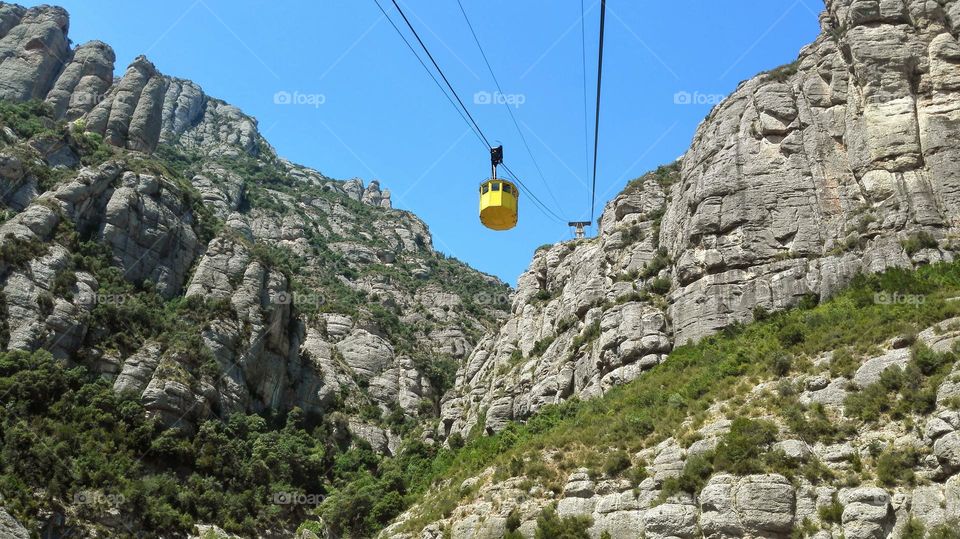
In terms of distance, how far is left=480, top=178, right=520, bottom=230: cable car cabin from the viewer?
27.8 metres

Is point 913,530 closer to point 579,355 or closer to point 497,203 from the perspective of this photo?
point 497,203

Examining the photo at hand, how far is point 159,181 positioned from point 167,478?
107ft

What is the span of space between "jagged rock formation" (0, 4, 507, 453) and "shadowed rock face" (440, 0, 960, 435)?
843 inches

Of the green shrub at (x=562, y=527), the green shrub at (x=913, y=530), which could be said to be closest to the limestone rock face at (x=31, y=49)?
the green shrub at (x=562, y=527)

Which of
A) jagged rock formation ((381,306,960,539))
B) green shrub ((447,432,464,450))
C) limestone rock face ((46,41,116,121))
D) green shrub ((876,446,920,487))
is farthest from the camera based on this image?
limestone rock face ((46,41,116,121))

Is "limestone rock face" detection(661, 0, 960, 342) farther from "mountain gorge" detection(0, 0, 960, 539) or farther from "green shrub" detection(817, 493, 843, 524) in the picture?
"green shrub" detection(817, 493, 843, 524)

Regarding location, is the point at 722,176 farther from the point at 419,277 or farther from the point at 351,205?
the point at 351,205

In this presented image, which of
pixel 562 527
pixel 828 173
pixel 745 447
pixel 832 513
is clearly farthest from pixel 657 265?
pixel 832 513

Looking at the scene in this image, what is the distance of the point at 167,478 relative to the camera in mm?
47969

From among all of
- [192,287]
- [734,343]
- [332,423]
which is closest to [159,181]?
[192,287]

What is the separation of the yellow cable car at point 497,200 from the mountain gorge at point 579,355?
10.3 m

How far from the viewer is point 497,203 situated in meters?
27.7

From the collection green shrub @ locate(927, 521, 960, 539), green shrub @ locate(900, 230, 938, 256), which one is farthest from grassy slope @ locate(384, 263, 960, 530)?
green shrub @ locate(927, 521, 960, 539)

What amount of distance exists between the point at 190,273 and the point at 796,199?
50383 millimetres
